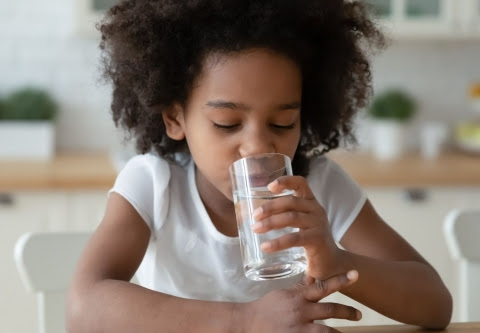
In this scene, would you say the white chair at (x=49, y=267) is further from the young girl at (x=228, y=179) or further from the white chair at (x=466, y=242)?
the white chair at (x=466, y=242)

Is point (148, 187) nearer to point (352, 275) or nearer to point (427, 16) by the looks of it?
point (352, 275)

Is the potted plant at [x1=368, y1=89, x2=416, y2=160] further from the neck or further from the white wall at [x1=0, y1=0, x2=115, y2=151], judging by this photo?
the neck

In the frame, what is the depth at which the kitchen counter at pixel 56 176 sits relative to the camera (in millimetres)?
2738

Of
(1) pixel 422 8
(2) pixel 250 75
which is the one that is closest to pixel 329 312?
(2) pixel 250 75

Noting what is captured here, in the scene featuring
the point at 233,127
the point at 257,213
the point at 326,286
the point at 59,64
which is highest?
the point at 59,64

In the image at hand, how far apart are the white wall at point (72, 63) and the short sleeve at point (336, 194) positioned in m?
1.81

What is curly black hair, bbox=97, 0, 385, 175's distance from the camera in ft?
4.32

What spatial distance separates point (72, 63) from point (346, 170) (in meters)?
Result: 1.13

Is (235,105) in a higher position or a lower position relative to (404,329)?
higher

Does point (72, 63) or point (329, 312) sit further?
point (72, 63)

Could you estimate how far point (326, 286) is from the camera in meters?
1.15

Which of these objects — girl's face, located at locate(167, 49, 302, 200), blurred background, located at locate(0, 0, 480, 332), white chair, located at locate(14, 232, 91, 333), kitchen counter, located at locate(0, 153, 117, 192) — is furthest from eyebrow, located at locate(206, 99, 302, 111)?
kitchen counter, located at locate(0, 153, 117, 192)

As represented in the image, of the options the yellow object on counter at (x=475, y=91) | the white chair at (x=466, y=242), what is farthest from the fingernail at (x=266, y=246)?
the yellow object on counter at (x=475, y=91)

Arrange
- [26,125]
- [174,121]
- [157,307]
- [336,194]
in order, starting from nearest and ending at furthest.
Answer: [157,307], [174,121], [336,194], [26,125]
